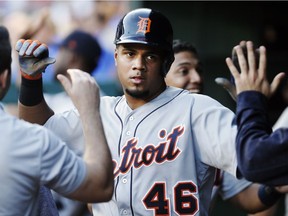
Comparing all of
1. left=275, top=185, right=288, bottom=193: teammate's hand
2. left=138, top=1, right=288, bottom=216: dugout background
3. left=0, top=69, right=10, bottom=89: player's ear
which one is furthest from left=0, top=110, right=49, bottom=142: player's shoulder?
left=138, top=1, right=288, bottom=216: dugout background

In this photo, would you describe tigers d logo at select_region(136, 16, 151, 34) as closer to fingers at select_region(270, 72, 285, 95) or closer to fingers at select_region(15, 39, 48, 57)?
fingers at select_region(15, 39, 48, 57)

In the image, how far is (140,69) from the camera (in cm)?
392

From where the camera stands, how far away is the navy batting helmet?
3945 mm

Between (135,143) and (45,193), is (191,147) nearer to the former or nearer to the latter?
(135,143)

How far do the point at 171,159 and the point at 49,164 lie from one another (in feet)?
3.24

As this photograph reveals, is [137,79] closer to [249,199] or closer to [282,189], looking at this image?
[282,189]

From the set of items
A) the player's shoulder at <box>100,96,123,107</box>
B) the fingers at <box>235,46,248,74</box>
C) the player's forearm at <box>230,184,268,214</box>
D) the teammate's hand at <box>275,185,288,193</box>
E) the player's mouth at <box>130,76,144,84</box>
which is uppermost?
the fingers at <box>235,46,248,74</box>

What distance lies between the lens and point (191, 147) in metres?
3.79

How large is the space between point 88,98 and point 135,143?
→ 2.93 ft

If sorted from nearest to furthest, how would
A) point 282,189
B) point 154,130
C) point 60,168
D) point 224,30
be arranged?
1. point 60,168
2. point 154,130
3. point 282,189
4. point 224,30

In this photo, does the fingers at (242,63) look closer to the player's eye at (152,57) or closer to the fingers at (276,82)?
the fingers at (276,82)

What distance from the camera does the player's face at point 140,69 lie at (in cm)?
394

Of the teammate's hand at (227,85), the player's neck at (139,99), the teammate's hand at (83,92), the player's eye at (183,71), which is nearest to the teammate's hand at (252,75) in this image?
the teammate's hand at (227,85)

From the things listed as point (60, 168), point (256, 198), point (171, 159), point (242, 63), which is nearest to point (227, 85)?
point (242, 63)
